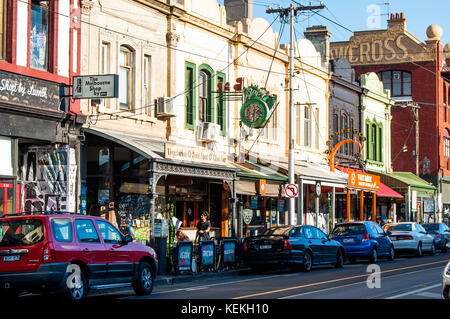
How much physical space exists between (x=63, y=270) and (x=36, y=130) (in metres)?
7.68

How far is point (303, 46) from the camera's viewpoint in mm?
38344

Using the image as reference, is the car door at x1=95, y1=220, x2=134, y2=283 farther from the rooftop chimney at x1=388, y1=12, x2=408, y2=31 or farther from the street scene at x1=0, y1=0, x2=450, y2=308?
the rooftop chimney at x1=388, y1=12, x2=408, y2=31

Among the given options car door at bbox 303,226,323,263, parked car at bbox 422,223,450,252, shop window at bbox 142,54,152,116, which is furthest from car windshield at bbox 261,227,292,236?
parked car at bbox 422,223,450,252

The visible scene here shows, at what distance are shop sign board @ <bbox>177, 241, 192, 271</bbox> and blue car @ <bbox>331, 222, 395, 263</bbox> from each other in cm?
794

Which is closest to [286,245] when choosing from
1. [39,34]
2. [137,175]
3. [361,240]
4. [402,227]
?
[137,175]

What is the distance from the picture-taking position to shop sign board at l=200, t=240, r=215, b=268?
23.2m

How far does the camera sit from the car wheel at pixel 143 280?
1695 cm

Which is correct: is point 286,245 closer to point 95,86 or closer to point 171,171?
point 171,171

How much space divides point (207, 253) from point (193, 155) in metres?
3.14

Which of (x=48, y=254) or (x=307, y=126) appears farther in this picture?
(x=307, y=126)

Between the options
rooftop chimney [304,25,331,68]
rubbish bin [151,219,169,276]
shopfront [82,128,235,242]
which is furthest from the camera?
rooftop chimney [304,25,331,68]

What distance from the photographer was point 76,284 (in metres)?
14.8

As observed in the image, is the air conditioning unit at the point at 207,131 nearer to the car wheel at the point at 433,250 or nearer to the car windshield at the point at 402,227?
the car windshield at the point at 402,227
